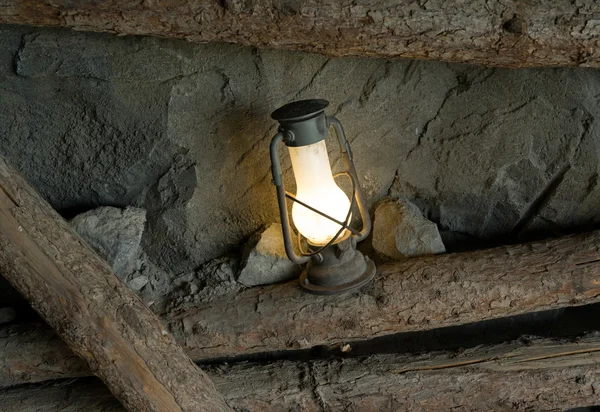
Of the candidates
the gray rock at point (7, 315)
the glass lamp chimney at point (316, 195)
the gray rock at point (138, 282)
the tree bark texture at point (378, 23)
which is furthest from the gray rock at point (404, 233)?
the gray rock at point (7, 315)

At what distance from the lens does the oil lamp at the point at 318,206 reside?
186 centimetres

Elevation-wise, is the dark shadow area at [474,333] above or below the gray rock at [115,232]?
below

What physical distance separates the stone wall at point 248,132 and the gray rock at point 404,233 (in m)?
0.09

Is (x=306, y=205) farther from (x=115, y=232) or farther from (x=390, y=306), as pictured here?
(x=115, y=232)

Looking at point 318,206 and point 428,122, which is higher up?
point 428,122

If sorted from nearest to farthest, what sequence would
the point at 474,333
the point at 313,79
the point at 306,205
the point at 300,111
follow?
1. the point at 300,111
2. the point at 306,205
3. the point at 313,79
4. the point at 474,333

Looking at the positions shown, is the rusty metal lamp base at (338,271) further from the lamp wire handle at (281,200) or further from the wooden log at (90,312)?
the wooden log at (90,312)

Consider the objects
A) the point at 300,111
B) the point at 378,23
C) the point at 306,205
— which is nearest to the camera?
the point at 378,23

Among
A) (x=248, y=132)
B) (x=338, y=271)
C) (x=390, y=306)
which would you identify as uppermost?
(x=248, y=132)

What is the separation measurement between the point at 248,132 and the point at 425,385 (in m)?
0.89

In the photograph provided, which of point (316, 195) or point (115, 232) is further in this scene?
point (115, 232)

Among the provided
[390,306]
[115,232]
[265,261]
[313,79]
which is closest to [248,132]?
[313,79]

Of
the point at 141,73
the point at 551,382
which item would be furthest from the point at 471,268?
the point at 141,73

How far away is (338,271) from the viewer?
2035 millimetres
